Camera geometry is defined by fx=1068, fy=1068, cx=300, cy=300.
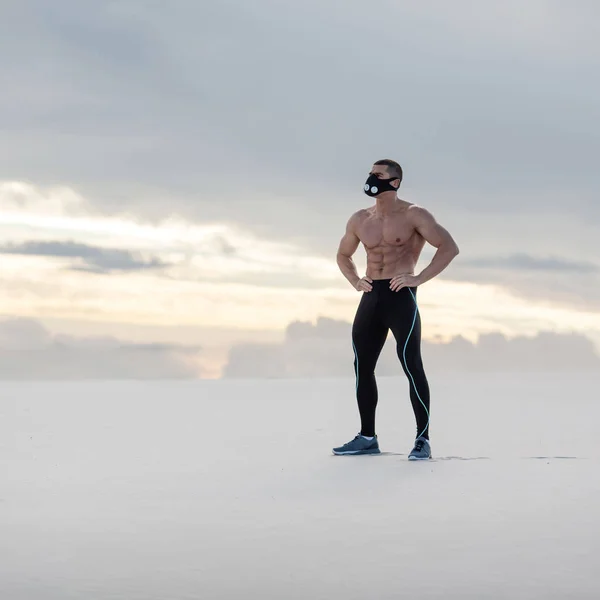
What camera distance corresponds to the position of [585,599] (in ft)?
12.4

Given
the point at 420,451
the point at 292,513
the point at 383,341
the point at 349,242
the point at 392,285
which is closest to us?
the point at 292,513

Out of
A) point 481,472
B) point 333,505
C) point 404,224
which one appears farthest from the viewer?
point 404,224

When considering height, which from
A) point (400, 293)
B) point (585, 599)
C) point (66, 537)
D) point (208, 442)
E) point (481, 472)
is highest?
point (400, 293)

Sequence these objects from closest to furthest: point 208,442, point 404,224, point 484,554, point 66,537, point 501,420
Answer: point 484,554
point 66,537
point 404,224
point 208,442
point 501,420

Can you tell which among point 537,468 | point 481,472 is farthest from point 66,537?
point 537,468

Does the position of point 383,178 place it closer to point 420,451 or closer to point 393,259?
point 393,259

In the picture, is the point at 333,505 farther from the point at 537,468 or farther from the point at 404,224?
the point at 404,224

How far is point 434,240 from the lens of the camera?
7.62m

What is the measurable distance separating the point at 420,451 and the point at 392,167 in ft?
6.65

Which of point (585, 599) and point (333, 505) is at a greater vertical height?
point (333, 505)

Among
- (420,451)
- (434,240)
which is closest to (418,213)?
(434,240)

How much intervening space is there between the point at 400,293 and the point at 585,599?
13.2ft

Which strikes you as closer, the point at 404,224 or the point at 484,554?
the point at 484,554

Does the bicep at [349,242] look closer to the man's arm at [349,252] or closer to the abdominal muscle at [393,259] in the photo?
the man's arm at [349,252]
